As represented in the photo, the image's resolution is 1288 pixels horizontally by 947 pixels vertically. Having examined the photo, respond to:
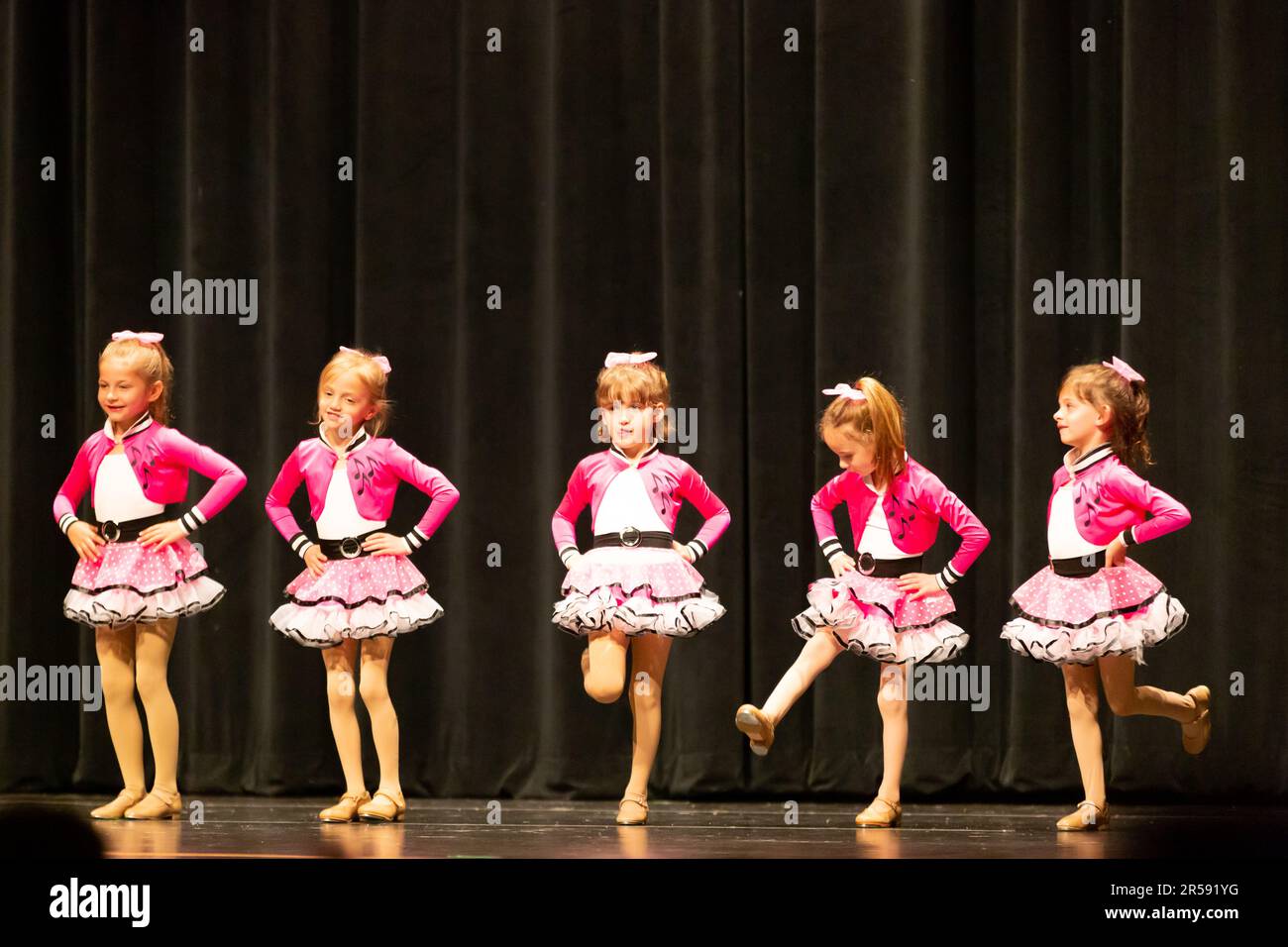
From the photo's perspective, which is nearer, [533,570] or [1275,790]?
[1275,790]

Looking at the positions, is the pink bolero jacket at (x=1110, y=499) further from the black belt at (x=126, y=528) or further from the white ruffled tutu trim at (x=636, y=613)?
the black belt at (x=126, y=528)

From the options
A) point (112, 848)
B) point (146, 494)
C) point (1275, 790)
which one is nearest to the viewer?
point (112, 848)

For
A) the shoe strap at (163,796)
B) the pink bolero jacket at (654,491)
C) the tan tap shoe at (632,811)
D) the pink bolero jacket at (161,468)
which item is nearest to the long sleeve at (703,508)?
the pink bolero jacket at (654,491)

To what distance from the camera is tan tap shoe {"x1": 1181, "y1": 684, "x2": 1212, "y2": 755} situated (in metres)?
4.93

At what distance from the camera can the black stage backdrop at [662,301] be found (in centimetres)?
573

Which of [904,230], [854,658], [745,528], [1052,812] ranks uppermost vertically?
[904,230]

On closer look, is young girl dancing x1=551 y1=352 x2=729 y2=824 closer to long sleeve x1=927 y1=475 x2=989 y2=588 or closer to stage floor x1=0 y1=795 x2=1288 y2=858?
stage floor x1=0 y1=795 x2=1288 y2=858

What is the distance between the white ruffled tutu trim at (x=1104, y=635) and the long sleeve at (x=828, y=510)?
2.13ft

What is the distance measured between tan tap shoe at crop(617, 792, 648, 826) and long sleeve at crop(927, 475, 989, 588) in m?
1.17
